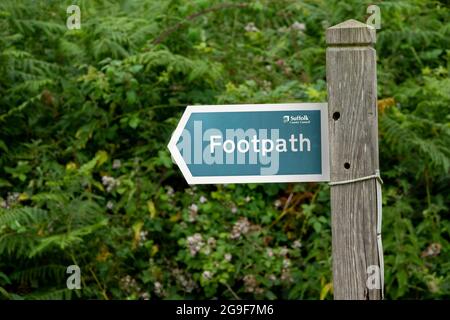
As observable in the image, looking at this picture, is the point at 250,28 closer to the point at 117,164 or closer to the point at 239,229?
the point at 117,164

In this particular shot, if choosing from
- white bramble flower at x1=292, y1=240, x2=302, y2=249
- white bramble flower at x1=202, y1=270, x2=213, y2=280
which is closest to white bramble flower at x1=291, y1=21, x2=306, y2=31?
white bramble flower at x1=292, y1=240, x2=302, y2=249

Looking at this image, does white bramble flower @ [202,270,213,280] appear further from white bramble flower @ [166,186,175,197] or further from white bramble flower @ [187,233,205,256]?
white bramble flower @ [166,186,175,197]

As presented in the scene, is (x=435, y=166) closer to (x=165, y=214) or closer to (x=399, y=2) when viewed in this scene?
(x=399, y=2)

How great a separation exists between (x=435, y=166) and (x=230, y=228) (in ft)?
4.53

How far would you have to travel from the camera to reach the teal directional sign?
272cm

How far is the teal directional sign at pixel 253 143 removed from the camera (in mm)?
2719

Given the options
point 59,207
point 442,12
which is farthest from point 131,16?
point 442,12

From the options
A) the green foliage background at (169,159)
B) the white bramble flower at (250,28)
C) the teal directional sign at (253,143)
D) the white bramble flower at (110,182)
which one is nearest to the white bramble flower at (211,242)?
the green foliage background at (169,159)

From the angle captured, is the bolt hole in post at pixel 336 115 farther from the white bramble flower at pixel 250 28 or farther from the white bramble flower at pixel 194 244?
the white bramble flower at pixel 250 28

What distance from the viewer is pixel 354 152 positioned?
267cm

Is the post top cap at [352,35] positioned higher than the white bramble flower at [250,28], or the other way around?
the white bramble flower at [250,28]

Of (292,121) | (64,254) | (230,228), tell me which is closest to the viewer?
(292,121)

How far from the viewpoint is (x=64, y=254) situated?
5371 mm

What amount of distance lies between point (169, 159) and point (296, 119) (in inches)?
126
